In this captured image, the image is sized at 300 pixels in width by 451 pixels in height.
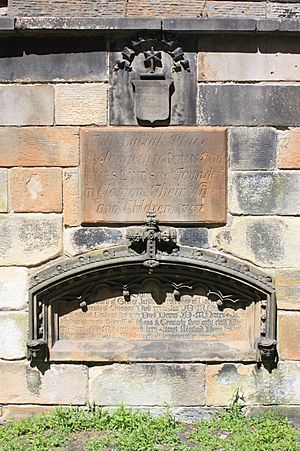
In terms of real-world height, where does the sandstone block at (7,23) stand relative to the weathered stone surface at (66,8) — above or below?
below

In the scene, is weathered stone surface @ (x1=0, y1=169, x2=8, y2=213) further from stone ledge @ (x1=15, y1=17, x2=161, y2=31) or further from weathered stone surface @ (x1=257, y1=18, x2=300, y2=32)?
weathered stone surface @ (x1=257, y1=18, x2=300, y2=32)

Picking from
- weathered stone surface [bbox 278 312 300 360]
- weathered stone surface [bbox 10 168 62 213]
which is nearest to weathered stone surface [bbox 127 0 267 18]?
weathered stone surface [bbox 10 168 62 213]

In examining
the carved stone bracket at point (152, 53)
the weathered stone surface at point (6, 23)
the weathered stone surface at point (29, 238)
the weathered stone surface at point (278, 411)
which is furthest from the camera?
the weathered stone surface at point (278, 411)

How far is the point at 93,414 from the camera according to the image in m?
4.26

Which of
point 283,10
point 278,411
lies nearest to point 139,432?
point 278,411

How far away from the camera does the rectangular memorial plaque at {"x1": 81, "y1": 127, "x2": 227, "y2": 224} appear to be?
163 inches

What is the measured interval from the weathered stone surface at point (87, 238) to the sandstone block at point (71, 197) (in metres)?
0.09

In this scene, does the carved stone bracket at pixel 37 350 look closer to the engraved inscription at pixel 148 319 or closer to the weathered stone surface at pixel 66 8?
the engraved inscription at pixel 148 319

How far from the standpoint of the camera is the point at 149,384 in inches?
169

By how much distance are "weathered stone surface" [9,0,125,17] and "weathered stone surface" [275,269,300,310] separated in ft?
8.11

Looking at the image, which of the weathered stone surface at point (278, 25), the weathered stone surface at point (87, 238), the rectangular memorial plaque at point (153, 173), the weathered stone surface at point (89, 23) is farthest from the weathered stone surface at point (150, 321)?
the weathered stone surface at point (278, 25)

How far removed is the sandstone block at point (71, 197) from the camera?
4.18 m

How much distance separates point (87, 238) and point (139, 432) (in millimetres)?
1498

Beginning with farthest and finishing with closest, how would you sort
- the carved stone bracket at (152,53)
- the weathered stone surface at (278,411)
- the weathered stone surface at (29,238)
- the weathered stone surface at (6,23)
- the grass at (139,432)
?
1. the weathered stone surface at (278,411)
2. the weathered stone surface at (29,238)
3. the carved stone bracket at (152,53)
4. the weathered stone surface at (6,23)
5. the grass at (139,432)
